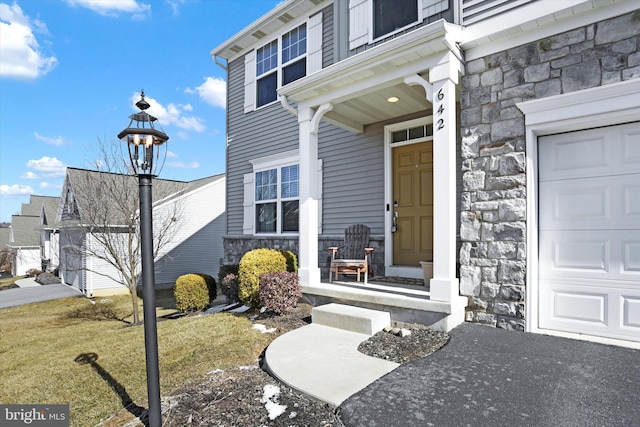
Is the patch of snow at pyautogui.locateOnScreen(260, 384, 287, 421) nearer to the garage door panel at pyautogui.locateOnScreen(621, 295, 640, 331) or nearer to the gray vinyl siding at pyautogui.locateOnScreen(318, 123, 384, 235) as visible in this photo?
the garage door panel at pyautogui.locateOnScreen(621, 295, 640, 331)

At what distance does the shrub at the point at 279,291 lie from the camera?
4535mm

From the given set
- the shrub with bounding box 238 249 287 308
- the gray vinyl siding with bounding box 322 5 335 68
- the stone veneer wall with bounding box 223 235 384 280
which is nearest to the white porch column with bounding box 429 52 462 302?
the stone veneer wall with bounding box 223 235 384 280

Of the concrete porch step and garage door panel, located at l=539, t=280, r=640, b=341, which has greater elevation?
garage door panel, located at l=539, t=280, r=640, b=341

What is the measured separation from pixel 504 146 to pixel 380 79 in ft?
5.40

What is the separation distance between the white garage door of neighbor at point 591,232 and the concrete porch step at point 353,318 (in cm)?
161

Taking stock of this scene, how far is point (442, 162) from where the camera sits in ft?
11.9

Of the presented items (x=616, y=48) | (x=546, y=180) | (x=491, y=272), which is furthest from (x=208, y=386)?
(x=616, y=48)

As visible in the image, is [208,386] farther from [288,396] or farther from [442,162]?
[442,162]

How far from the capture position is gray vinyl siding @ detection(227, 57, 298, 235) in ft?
25.8

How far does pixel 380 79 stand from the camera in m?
4.19

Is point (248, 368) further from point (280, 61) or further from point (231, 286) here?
point (280, 61)

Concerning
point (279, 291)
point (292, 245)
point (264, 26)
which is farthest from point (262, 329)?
point (264, 26)

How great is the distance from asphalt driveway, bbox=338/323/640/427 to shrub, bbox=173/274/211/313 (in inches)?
235

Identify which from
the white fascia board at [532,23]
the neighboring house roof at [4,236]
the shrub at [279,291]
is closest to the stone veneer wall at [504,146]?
the white fascia board at [532,23]
